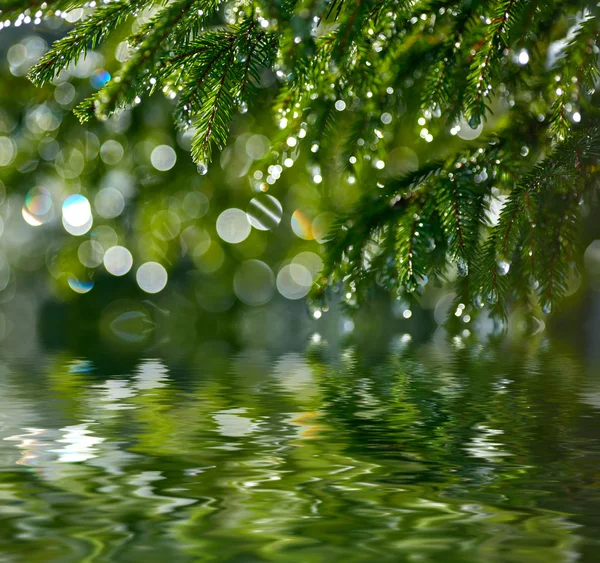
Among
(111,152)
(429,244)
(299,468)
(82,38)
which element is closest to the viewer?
(82,38)

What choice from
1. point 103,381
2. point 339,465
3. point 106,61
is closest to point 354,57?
point 339,465

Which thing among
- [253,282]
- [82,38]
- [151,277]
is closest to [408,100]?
Answer: [82,38]

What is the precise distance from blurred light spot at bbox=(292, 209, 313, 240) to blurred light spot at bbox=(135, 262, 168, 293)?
822 millimetres

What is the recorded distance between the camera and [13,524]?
5.58ft

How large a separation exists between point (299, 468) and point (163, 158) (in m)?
3.07

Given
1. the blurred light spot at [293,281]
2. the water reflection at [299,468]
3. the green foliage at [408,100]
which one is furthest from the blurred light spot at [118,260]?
the green foliage at [408,100]

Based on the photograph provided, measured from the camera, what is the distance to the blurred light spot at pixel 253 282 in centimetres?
570

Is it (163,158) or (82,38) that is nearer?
(82,38)

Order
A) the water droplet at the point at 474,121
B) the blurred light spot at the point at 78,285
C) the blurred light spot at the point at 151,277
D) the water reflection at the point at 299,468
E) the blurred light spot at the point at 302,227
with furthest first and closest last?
the blurred light spot at the point at 302,227 → the blurred light spot at the point at 151,277 → the blurred light spot at the point at 78,285 → the water droplet at the point at 474,121 → the water reflection at the point at 299,468

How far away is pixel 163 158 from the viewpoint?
4977mm

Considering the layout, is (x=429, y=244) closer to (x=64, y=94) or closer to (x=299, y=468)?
(x=299, y=468)

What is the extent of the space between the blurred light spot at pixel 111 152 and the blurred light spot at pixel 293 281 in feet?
4.51

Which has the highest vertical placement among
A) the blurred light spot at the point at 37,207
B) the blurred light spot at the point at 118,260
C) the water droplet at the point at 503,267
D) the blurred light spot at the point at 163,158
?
the blurred light spot at the point at 163,158

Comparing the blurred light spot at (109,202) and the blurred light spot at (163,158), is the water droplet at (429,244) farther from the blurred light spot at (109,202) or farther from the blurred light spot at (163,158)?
the blurred light spot at (109,202)
